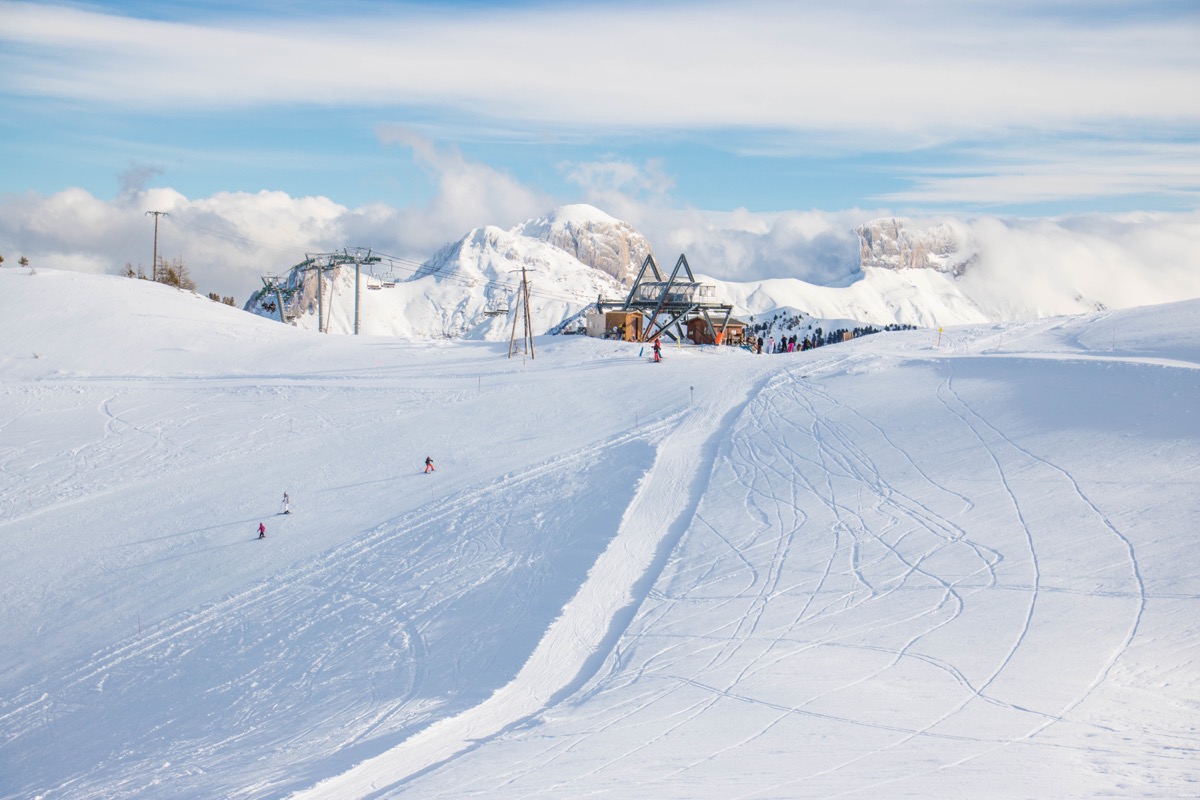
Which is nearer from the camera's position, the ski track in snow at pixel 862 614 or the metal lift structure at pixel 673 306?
the ski track in snow at pixel 862 614

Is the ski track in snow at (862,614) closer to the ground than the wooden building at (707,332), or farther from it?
closer to the ground

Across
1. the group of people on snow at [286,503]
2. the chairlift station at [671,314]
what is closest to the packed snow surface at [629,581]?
the group of people on snow at [286,503]

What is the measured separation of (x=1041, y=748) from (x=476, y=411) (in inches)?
1097

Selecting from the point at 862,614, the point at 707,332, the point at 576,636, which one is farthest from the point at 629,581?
the point at 707,332

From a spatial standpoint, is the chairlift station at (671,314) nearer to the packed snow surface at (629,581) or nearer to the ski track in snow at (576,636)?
the packed snow surface at (629,581)

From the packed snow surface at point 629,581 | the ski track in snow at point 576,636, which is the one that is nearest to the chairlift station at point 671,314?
the packed snow surface at point 629,581

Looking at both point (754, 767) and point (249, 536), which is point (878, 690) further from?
point (249, 536)

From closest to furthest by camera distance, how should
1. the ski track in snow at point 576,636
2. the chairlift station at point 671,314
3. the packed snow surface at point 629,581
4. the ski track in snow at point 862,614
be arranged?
the ski track in snow at point 862,614, the packed snow surface at point 629,581, the ski track in snow at point 576,636, the chairlift station at point 671,314

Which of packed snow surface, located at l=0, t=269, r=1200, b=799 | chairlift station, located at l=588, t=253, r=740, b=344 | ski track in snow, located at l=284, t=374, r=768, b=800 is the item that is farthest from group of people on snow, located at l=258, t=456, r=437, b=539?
chairlift station, located at l=588, t=253, r=740, b=344

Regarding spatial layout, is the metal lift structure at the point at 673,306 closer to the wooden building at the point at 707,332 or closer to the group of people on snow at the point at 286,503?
the wooden building at the point at 707,332

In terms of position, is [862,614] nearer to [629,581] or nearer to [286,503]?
[629,581]

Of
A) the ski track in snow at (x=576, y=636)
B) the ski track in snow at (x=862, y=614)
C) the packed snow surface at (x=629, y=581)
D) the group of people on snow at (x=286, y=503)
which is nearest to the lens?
the ski track in snow at (x=862, y=614)

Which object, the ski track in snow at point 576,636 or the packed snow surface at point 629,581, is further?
the ski track in snow at point 576,636

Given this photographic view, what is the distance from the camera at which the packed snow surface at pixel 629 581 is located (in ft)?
48.5
